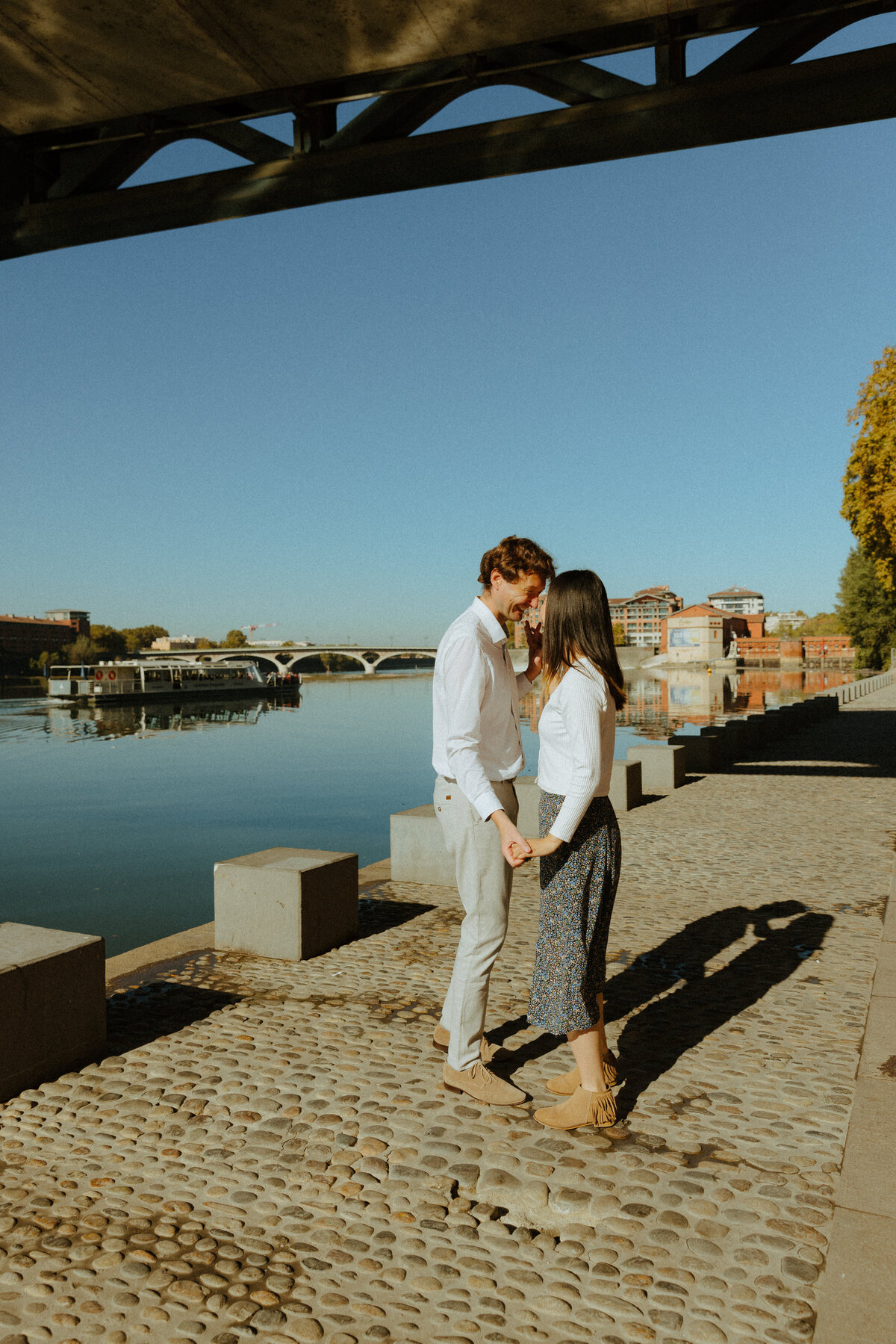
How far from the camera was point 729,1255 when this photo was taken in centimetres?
245

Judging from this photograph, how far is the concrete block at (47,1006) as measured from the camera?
3.50m

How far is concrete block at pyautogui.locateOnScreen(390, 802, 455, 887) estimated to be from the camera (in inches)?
275

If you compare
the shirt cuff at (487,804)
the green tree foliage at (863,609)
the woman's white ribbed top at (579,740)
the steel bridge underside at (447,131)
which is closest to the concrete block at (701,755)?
the steel bridge underside at (447,131)

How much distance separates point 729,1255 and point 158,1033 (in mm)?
2648

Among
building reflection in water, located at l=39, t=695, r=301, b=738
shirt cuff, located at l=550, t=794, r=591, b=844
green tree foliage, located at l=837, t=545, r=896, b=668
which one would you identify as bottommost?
building reflection in water, located at l=39, t=695, r=301, b=738

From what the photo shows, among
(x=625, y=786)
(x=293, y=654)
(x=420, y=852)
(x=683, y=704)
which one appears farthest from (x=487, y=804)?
(x=293, y=654)

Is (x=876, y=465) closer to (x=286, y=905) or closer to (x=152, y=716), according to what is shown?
(x=286, y=905)

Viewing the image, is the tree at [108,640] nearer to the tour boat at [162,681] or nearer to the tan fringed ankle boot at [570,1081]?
the tour boat at [162,681]

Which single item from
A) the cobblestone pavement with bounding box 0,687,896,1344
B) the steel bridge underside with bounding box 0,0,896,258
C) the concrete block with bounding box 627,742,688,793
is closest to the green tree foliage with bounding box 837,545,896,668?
A: the concrete block with bounding box 627,742,688,793

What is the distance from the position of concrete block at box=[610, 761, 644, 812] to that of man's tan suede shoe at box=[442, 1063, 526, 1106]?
643 cm

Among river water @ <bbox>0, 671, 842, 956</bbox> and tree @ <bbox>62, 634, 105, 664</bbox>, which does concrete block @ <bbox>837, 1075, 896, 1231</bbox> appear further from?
tree @ <bbox>62, 634, 105, 664</bbox>

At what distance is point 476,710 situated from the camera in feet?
10.1

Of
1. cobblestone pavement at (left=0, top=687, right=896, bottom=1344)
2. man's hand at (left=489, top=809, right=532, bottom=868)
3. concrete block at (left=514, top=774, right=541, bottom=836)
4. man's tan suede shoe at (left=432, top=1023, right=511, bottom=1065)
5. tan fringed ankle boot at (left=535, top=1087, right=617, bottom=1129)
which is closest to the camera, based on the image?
cobblestone pavement at (left=0, top=687, right=896, bottom=1344)

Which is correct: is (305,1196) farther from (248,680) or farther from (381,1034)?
(248,680)
